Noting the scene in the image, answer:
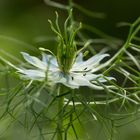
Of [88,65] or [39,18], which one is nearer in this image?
[88,65]

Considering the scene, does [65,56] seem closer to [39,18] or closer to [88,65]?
[88,65]

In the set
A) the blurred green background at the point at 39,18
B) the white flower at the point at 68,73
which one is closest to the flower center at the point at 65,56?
the white flower at the point at 68,73

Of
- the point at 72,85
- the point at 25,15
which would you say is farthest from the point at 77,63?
the point at 25,15

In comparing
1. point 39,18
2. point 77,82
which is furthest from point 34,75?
point 39,18

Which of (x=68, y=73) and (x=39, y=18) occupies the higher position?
(x=39, y=18)

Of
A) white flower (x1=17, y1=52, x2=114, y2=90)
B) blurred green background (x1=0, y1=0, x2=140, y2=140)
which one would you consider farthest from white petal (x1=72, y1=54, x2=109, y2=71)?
blurred green background (x1=0, y1=0, x2=140, y2=140)

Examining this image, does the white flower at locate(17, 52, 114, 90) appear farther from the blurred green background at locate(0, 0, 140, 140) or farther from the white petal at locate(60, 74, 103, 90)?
the blurred green background at locate(0, 0, 140, 140)

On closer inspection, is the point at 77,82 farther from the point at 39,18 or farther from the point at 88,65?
the point at 39,18

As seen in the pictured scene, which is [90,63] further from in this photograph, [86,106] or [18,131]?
[18,131]
